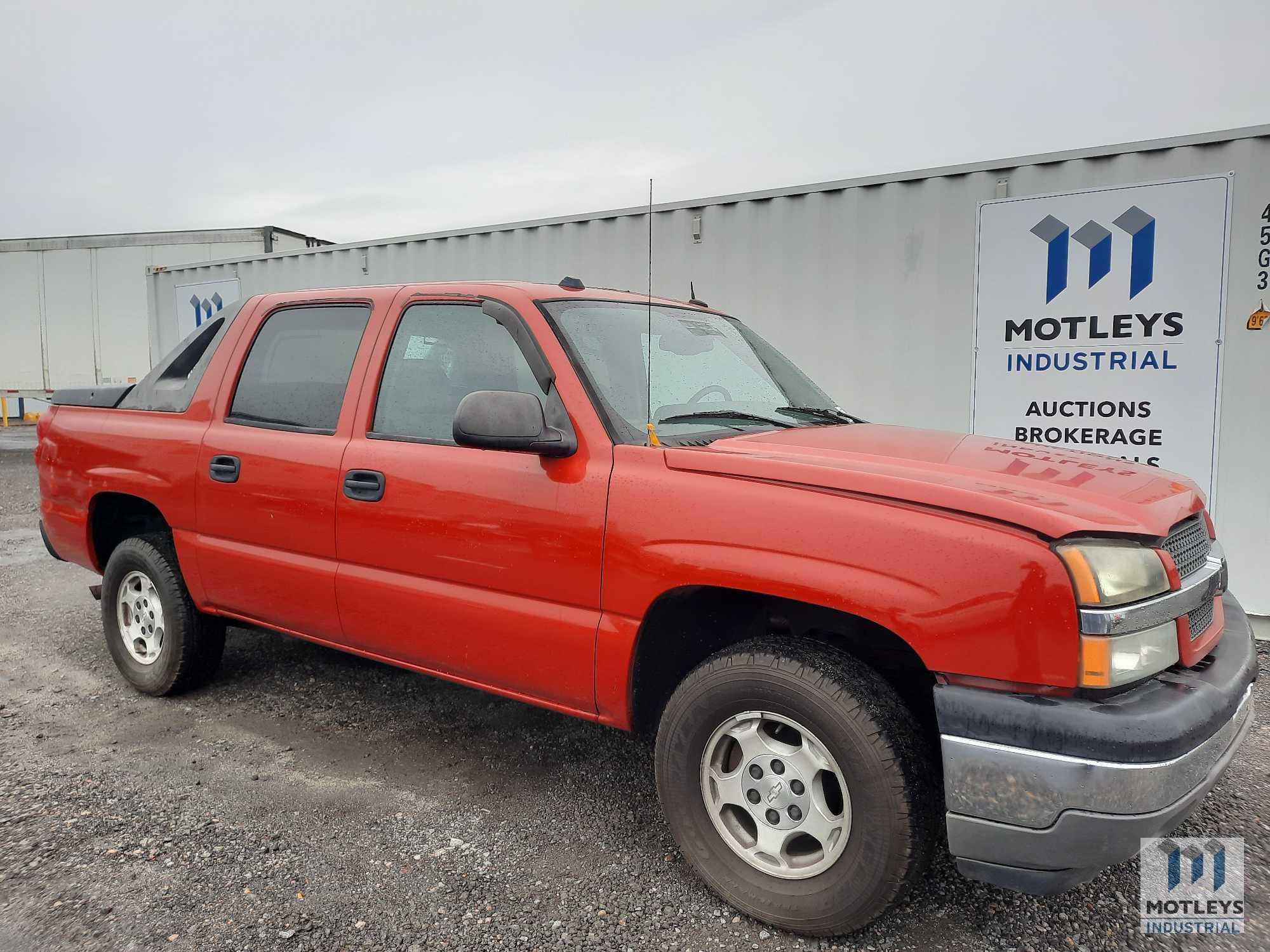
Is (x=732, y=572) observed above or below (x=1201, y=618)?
above

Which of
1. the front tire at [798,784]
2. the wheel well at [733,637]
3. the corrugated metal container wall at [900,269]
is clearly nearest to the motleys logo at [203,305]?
the corrugated metal container wall at [900,269]

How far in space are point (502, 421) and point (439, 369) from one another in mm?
735

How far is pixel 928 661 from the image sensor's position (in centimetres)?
205

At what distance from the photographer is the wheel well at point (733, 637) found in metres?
2.40

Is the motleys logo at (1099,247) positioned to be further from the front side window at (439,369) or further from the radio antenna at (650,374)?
the front side window at (439,369)

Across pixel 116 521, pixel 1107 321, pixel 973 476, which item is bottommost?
pixel 116 521

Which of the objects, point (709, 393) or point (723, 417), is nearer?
point (723, 417)

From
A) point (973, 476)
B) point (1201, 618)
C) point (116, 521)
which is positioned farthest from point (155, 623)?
point (1201, 618)

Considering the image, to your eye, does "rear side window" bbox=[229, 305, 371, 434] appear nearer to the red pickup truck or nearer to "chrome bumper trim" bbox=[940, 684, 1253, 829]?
the red pickup truck

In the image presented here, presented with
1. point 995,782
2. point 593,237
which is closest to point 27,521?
point 593,237

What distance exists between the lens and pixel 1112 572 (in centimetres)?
199

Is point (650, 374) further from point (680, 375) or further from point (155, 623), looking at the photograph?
point (155, 623)

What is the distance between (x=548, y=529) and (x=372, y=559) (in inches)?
33.3

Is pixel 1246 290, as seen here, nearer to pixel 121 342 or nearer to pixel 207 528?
pixel 207 528
